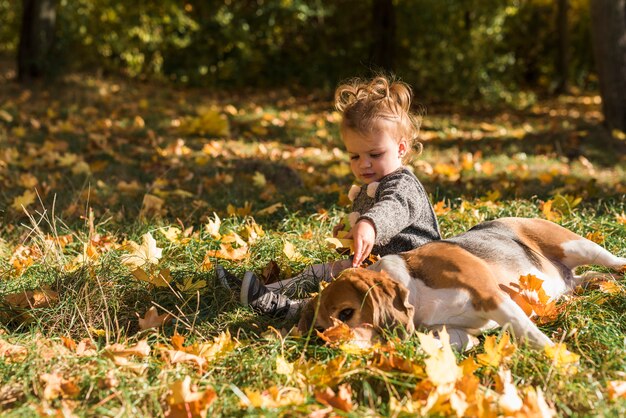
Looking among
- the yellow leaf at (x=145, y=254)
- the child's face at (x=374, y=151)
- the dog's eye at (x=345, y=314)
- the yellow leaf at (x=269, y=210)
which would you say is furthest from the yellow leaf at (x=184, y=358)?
the yellow leaf at (x=269, y=210)

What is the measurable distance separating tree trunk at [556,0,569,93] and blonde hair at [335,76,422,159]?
45.0ft

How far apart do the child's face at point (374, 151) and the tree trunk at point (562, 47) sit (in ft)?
45.9

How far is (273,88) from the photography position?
1366 centimetres

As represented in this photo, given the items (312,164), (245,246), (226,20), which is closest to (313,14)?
(226,20)

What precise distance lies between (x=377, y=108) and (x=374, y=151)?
0.70 ft

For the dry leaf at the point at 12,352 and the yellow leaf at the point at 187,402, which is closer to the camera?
the yellow leaf at the point at 187,402

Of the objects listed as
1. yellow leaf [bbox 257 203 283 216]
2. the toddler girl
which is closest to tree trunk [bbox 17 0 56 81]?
yellow leaf [bbox 257 203 283 216]

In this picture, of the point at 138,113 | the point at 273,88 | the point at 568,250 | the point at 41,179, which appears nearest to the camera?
the point at 568,250

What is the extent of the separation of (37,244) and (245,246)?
3.67 ft

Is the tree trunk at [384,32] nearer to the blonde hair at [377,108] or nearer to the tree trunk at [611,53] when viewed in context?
the tree trunk at [611,53]

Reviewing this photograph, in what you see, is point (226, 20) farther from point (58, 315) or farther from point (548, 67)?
point (58, 315)

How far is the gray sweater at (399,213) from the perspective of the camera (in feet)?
9.70

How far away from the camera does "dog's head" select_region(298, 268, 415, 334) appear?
8.00 feet

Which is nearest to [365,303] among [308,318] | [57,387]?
[308,318]
